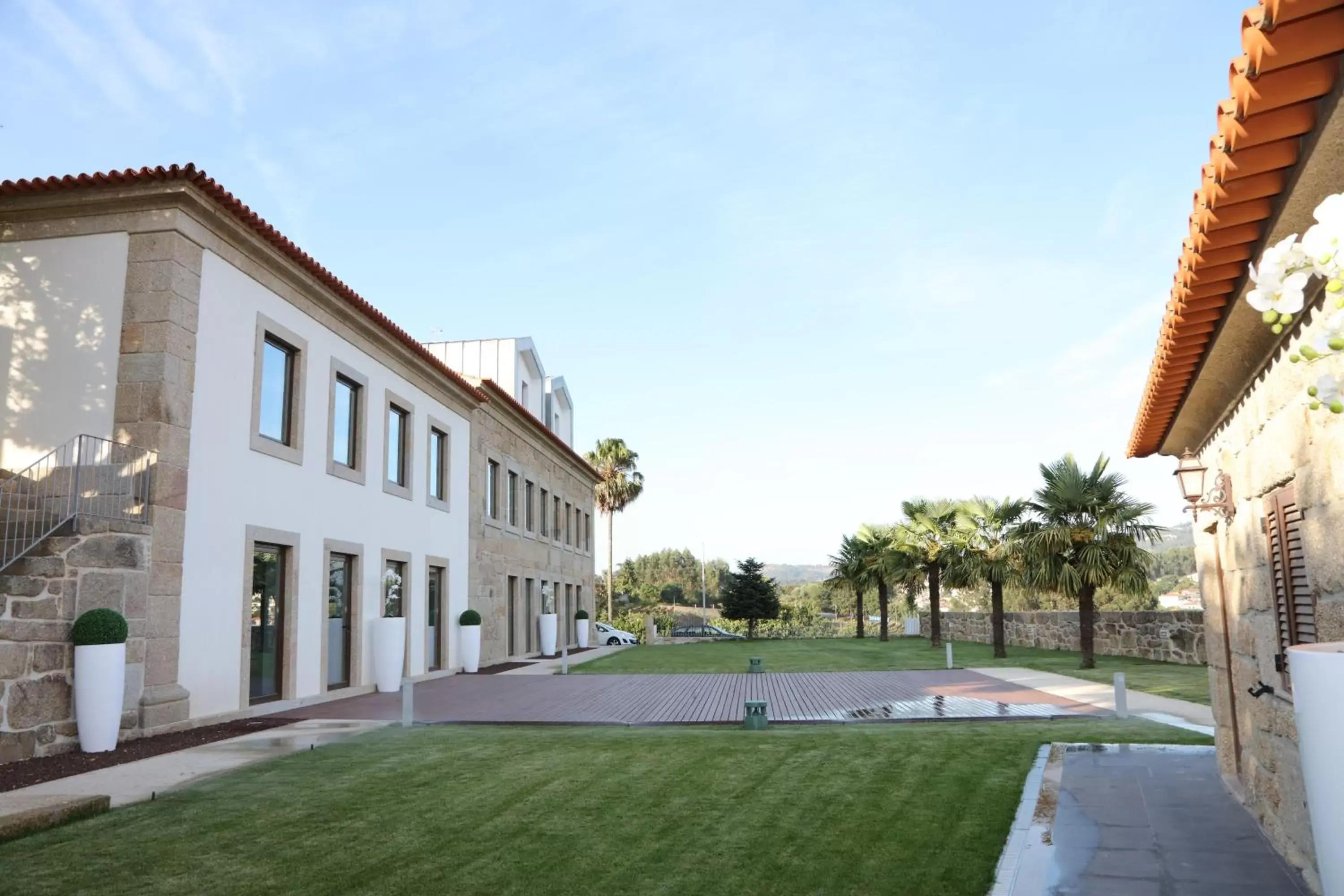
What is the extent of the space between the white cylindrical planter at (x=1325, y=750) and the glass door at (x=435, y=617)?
21097 mm

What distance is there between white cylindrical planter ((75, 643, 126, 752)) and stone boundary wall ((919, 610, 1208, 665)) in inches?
698

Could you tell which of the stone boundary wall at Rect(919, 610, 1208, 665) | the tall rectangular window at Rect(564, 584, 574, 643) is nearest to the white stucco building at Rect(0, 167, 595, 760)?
the stone boundary wall at Rect(919, 610, 1208, 665)

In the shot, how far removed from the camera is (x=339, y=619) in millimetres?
17500

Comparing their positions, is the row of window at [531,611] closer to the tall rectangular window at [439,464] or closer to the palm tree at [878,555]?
the tall rectangular window at [439,464]

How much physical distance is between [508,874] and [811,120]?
1204 cm

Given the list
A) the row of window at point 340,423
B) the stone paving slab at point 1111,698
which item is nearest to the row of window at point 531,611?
the row of window at point 340,423

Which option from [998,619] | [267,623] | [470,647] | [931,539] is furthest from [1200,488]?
[931,539]

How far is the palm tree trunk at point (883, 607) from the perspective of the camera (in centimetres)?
4231

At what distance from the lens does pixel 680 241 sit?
22.4 m

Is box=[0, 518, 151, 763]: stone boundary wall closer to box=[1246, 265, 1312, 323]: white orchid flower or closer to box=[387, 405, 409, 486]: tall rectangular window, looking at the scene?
box=[387, 405, 409, 486]: tall rectangular window

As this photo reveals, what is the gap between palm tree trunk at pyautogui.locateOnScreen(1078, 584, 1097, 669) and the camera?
2169 centimetres

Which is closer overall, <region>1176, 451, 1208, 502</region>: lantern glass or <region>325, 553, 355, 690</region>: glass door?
<region>1176, 451, 1208, 502</region>: lantern glass

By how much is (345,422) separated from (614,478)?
44.9 meters

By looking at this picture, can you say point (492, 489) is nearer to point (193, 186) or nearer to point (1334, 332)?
point (193, 186)
